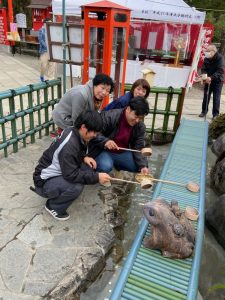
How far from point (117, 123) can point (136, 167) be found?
1.92 feet

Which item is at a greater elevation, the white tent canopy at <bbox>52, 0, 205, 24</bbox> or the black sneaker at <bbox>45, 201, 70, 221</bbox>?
the white tent canopy at <bbox>52, 0, 205, 24</bbox>

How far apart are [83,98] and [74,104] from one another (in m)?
0.14

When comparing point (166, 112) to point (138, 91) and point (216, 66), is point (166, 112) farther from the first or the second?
point (216, 66)

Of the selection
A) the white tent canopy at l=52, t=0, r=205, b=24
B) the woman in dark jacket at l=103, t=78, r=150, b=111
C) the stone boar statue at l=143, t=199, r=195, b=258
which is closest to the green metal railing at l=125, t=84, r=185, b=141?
the woman in dark jacket at l=103, t=78, r=150, b=111

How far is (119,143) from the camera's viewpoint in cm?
373

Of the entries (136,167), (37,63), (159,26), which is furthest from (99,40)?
(37,63)

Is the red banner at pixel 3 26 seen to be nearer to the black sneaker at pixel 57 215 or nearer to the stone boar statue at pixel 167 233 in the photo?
the black sneaker at pixel 57 215

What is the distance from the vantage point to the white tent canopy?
8789 millimetres

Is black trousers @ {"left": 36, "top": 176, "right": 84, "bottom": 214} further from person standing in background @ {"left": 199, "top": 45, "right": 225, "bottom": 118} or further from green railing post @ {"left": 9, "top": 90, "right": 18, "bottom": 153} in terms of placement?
person standing in background @ {"left": 199, "top": 45, "right": 225, "bottom": 118}

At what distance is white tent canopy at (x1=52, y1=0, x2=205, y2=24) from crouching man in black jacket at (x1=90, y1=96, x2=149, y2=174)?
6.24 metres

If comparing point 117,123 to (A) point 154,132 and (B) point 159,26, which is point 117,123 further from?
(B) point 159,26

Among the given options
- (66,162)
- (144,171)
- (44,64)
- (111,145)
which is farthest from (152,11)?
(66,162)

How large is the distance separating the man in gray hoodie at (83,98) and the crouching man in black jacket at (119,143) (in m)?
0.22

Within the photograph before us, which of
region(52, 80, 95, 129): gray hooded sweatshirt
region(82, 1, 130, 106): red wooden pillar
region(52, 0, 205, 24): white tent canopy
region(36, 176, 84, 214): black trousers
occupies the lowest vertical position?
region(36, 176, 84, 214): black trousers
